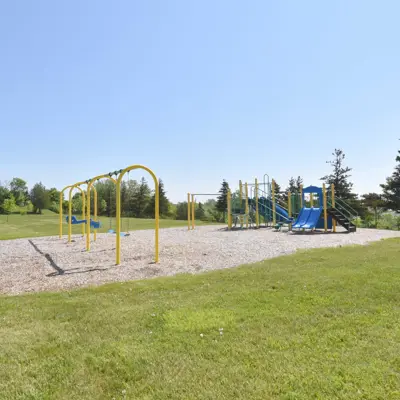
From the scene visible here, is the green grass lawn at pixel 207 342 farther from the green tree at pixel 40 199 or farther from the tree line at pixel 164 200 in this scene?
the green tree at pixel 40 199

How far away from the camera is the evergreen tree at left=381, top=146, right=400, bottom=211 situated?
34531 mm

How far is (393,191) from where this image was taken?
35.2 metres

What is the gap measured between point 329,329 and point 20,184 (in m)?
88.1

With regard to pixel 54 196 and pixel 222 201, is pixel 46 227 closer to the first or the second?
pixel 222 201

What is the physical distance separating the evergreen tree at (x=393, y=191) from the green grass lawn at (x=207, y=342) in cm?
3357

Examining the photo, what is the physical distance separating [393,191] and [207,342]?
126 feet

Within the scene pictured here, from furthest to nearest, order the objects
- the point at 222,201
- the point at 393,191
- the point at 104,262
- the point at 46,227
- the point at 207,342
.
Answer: the point at 222,201
the point at 393,191
the point at 46,227
the point at 104,262
the point at 207,342

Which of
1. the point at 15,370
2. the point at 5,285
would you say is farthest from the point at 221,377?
the point at 5,285

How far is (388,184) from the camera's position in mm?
35500

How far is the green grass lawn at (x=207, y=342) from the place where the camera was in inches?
104

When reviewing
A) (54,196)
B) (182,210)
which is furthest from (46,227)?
(54,196)

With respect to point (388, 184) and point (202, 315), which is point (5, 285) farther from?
point (388, 184)

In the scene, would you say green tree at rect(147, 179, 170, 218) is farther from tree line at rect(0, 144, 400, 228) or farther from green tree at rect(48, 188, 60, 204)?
green tree at rect(48, 188, 60, 204)

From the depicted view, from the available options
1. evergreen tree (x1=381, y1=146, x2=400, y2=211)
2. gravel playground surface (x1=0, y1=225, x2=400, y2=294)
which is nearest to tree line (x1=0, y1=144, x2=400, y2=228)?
evergreen tree (x1=381, y1=146, x2=400, y2=211)
